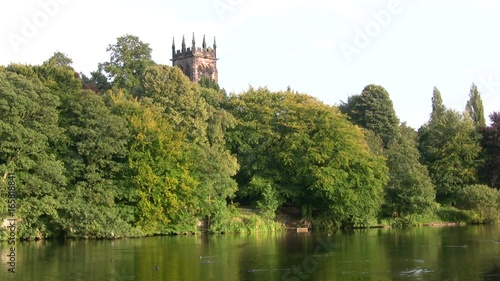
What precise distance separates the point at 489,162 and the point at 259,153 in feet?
101

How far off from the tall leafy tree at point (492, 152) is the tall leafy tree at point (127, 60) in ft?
137

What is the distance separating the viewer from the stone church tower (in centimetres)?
13062

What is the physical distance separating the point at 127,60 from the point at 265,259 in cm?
5047

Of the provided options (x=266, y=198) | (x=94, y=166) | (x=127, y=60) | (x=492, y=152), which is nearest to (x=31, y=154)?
(x=94, y=166)

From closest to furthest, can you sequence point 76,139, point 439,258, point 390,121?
point 439,258 < point 76,139 < point 390,121

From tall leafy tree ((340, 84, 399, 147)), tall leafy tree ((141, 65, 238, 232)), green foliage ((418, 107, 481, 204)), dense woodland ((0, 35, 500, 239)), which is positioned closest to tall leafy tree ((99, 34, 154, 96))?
dense woodland ((0, 35, 500, 239))

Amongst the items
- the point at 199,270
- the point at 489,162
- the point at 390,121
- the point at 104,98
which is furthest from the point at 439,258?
the point at 390,121

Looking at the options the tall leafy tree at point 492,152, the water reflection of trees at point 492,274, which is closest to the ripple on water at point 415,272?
the water reflection of trees at point 492,274

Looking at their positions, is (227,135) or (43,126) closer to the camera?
(43,126)

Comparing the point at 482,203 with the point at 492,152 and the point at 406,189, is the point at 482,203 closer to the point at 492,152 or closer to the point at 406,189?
the point at 406,189

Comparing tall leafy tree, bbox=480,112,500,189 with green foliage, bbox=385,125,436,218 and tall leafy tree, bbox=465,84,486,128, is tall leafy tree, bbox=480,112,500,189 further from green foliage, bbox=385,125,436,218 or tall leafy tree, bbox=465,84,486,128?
tall leafy tree, bbox=465,84,486,128

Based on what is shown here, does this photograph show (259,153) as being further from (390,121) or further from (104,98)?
(390,121)

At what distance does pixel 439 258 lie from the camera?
37.2 m

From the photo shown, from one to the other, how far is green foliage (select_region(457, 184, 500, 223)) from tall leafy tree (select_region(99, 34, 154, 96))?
39.4 metres
